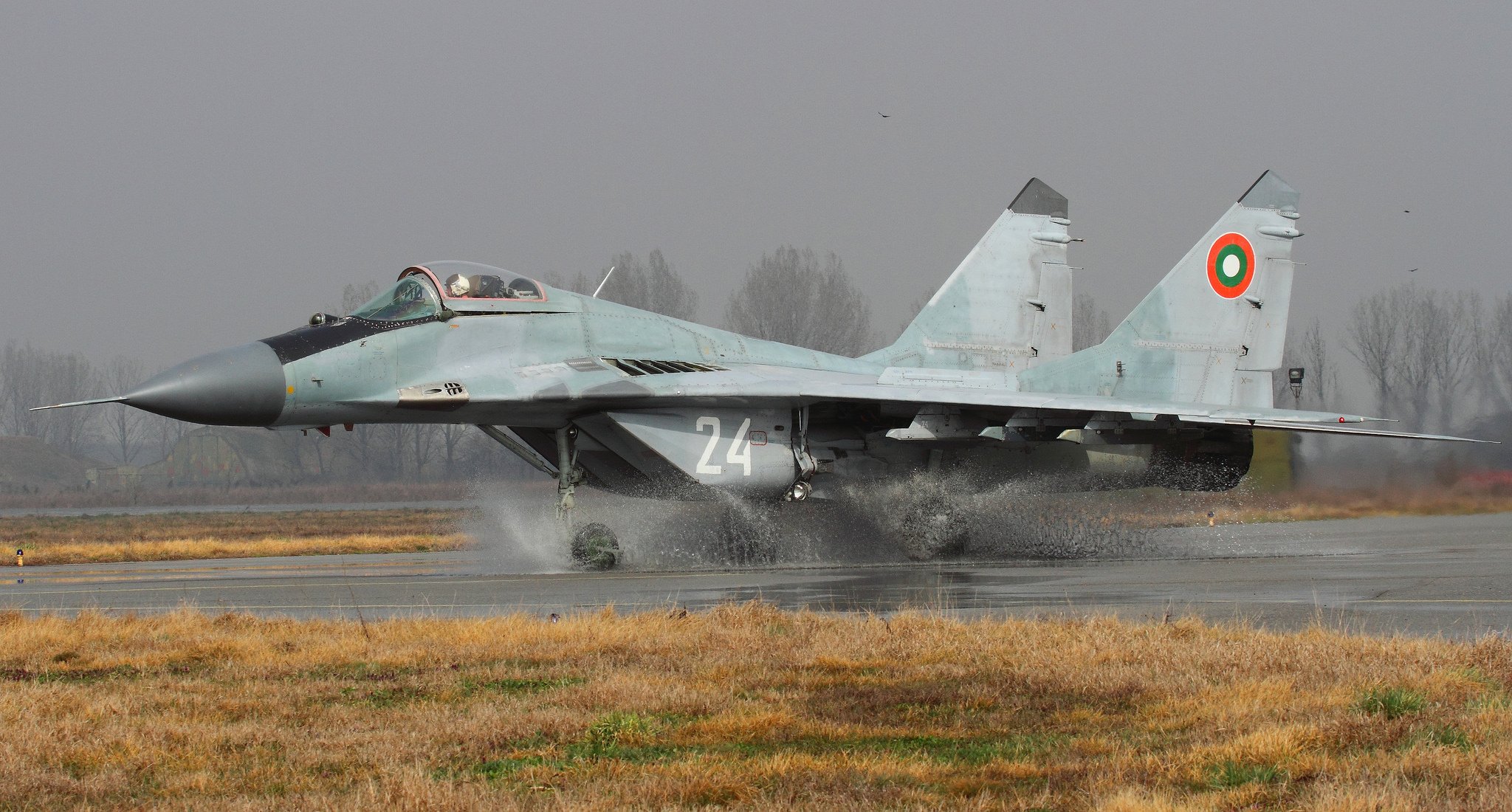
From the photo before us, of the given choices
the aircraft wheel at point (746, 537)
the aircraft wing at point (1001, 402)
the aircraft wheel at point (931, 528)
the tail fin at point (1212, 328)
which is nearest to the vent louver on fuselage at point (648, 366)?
the aircraft wing at point (1001, 402)

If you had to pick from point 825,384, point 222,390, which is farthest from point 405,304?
point 825,384

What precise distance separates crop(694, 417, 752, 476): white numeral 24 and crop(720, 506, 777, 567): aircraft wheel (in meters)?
1.20

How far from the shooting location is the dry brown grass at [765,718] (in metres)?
4.34

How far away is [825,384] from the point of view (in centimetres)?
1608

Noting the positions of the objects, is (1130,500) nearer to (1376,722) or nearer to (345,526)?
(1376,722)

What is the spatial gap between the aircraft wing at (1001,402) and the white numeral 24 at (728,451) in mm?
324

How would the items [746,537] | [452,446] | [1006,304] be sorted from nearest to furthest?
[746,537], [1006,304], [452,446]

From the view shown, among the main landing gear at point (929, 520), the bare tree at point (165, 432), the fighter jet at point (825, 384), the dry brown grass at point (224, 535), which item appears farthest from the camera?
the bare tree at point (165, 432)

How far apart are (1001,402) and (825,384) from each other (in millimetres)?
2158

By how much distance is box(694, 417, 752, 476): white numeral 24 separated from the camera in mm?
15773

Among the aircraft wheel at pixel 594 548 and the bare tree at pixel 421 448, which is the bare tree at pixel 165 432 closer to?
the bare tree at pixel 421 448

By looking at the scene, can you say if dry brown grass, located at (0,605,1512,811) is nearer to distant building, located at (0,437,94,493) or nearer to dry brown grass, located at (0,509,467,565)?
dry brown grass, located at (0,509,467,565)

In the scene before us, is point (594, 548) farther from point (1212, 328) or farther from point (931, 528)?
point (1212, 328)

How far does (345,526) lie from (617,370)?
20.4 m
